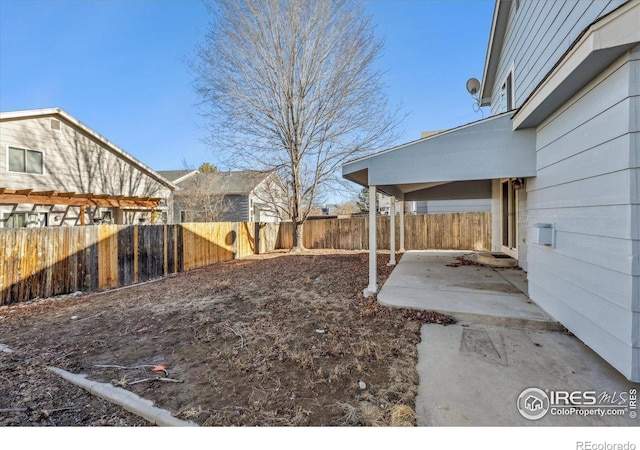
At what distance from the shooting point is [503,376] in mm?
2428

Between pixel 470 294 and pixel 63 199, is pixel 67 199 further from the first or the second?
pixel 470 294

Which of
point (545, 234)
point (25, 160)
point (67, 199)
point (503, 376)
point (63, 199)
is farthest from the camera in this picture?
point (25, 160)

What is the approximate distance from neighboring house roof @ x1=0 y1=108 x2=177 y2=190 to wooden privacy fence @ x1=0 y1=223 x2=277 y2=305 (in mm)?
5541

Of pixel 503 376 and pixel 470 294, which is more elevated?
pixel 470 294

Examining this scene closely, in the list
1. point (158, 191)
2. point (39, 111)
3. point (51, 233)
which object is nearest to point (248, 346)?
point (51, 233)

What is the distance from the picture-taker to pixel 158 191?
13.9m

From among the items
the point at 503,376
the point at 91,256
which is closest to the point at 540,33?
the point at 503,376

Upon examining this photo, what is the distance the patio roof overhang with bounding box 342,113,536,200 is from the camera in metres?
4.06

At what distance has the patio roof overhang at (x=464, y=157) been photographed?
406 centimetres

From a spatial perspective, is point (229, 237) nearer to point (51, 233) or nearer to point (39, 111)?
point (51, 233)

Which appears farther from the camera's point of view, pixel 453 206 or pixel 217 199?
pixel 217 199

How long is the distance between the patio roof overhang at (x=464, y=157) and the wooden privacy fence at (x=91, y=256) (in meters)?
6.32

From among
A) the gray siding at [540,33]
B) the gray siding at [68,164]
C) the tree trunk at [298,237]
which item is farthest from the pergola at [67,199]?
the gray siding at [540,33]

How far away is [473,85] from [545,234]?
7.90m
